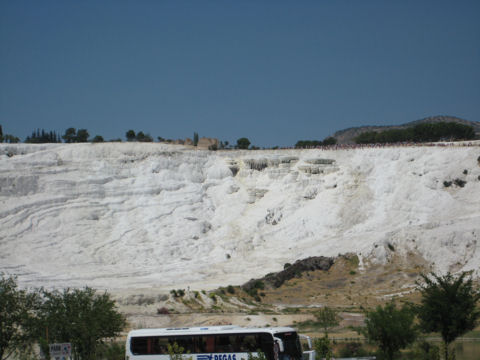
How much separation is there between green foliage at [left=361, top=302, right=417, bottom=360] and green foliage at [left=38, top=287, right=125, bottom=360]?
10181mm

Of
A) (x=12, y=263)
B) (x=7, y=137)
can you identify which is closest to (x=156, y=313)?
(x=12, y=263)

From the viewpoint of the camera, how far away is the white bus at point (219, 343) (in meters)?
22.4

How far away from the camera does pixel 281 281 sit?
52969 millimetres

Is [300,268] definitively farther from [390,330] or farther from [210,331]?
[210,331]

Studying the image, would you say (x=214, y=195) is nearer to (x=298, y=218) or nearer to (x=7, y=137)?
(x=298, y=218)

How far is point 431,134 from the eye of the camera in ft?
362

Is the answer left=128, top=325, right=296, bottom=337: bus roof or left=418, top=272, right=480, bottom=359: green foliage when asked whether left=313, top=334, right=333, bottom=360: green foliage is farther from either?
left=418, top=272, right=480, bottom=359: green foliage

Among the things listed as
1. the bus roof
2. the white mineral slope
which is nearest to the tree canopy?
the bus roof

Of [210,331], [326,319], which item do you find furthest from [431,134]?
[210,331]

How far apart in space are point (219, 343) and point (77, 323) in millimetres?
6448

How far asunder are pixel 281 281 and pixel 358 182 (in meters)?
21.9

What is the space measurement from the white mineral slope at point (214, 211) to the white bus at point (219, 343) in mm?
29474

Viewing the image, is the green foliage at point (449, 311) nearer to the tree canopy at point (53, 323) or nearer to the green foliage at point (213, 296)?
the tree canopy at point (53, 323)

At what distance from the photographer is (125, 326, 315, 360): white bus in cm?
2238
